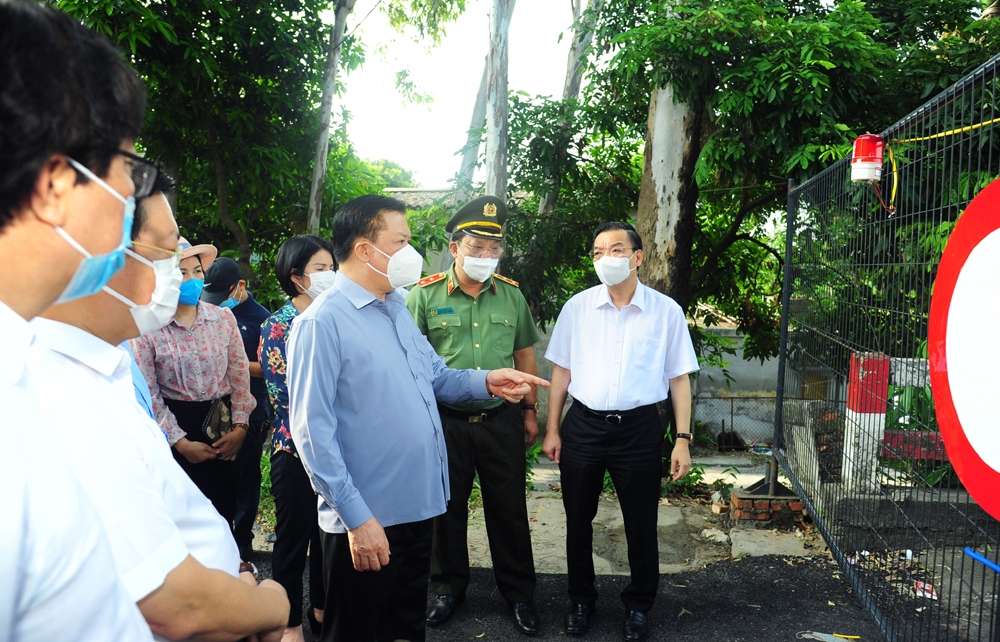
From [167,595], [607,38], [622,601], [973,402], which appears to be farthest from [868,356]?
[607,38]

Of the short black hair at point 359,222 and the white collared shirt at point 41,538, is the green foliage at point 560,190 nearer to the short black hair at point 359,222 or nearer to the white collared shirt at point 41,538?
the short black hair at point 359,222

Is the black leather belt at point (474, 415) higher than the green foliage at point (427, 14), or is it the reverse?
the green foliage at point (427, 14)

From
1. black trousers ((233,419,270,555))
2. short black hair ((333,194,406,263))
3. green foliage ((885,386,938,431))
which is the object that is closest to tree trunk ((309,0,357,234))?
black trousers ((233,419,270,555))

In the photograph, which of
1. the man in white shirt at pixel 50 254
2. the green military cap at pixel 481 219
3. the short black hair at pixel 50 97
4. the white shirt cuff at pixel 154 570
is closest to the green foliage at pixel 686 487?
the green military cap at pixel 481 219

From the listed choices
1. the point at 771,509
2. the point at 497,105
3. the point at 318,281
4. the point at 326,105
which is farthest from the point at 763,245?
the point at 318,281

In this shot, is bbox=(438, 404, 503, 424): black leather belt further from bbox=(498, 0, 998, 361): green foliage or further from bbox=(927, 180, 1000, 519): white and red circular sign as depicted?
bbox=(927, 180, 1000, 519): white and red circular sign

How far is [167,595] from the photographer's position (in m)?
1.08

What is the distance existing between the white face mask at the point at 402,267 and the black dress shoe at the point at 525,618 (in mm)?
1802

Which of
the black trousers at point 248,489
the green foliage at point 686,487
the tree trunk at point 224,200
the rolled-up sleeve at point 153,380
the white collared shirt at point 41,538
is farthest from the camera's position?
the tree trunk at point 224,200

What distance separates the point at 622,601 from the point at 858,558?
114cm

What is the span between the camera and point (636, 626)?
11.1ft

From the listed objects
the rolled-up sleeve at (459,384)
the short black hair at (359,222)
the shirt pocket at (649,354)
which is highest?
the short black hair at (359,222)

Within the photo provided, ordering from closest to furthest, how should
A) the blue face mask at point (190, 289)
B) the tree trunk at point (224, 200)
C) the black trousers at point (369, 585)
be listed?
the black trousers at point (369, 585) → the blue face mask at point (190, 289) → the tree trunk at point (224, 200)

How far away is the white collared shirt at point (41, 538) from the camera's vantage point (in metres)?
0.69
